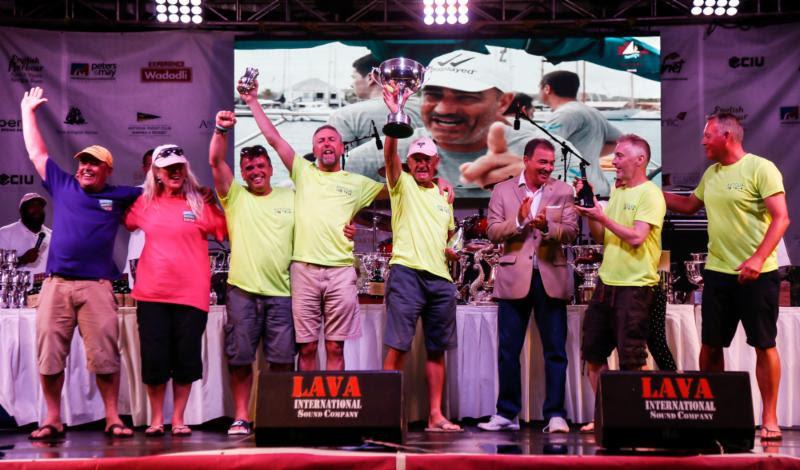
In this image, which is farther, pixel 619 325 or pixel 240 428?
pixel 240 428

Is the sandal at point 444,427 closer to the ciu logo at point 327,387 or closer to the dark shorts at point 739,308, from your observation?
the ciu logo at point 327,387

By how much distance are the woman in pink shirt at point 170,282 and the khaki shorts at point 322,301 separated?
0.53m

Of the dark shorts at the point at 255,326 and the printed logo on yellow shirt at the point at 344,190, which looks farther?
the printed logo on yellow shirt at the point at 344,190

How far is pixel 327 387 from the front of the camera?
3896mm

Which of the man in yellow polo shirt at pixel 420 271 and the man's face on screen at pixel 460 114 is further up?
the man's face on screen at pixel 460 114

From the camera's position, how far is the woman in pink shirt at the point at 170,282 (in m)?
4.74

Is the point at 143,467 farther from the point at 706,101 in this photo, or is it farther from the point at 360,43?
the point at 706,101

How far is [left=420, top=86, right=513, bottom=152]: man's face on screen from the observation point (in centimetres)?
863

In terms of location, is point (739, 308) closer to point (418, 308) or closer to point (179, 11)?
point (418, 308)

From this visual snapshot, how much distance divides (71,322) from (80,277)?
0.27 metres

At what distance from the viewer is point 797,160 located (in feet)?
27.6

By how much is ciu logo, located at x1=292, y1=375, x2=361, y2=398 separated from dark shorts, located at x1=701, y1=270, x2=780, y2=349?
6.88 ft

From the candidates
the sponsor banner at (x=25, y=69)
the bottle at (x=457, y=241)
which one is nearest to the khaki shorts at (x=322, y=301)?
the bottle at (x=457, y=241)

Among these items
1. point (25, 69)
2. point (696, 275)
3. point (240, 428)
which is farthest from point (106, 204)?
point (25, 69)
